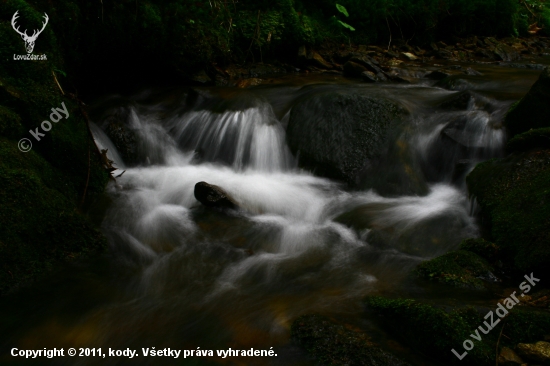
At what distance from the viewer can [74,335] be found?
11.1 feet

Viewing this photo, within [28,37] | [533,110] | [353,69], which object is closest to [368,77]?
[353,69]

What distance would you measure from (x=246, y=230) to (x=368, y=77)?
584cm

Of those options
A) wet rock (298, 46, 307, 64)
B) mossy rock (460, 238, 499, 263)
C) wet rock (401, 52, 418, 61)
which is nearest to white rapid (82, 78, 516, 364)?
mossy rock (460, 238, 499, 263)

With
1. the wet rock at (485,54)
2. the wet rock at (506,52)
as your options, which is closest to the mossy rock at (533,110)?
the wet rock at (506,52)

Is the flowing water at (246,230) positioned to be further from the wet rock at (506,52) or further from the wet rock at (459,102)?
the wet rock at (506,52)

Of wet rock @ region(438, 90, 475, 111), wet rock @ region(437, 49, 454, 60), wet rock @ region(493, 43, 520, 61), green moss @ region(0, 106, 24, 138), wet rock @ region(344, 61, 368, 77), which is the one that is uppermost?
wet rock @ region(493, 43, 520, 61)

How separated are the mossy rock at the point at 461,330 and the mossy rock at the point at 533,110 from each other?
125 inches

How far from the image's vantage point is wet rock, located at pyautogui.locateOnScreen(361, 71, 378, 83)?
31.6ft

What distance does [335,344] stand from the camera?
10.1 ft

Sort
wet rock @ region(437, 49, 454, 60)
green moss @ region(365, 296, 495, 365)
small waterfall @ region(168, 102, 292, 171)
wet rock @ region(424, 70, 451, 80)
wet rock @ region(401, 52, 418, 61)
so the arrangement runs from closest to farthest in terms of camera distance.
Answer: green moss @ region(365, 296, 495, 365), small waterfall @ region(168, 102, 292, 171), wet rock @ region(424, 70, 451, 80), wet rock @ region(401, 52, 418, 61), wet rock @ region(437, 49, 454, 60)

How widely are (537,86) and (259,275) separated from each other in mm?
3990

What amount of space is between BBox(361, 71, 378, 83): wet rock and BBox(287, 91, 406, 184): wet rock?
9.50 feet

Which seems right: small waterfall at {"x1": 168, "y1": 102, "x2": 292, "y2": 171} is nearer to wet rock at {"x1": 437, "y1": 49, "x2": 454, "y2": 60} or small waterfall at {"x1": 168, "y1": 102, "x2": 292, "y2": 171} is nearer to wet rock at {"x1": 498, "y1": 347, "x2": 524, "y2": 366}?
wet rock at {"x1": 498, "y1": 347, "x2": 524, "y2": 366}

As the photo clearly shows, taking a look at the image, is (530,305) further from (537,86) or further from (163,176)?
(163,176)
